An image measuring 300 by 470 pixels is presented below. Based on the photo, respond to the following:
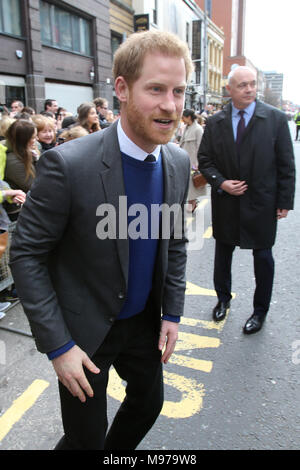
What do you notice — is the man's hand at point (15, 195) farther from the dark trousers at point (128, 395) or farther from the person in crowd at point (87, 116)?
the dark trousers at point (128, 395)

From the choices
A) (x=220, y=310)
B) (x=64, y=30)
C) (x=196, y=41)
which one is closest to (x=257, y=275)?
(x=220, y=310)

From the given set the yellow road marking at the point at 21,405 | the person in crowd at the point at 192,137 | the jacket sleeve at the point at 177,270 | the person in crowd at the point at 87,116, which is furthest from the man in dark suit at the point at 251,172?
the person in crowd at the point at 192,137

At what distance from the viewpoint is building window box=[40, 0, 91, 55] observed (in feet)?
54.7

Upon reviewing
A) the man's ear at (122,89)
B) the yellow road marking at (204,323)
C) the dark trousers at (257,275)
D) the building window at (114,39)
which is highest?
the building window at (114,39)

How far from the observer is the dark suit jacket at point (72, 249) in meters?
1.35

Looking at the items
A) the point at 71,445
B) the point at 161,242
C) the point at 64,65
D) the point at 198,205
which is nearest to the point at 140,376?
the point at 71,445

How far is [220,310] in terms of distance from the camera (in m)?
3.76

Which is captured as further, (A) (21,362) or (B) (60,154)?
(A) (21,362)

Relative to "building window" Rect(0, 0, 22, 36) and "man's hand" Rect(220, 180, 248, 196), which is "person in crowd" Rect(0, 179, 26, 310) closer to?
"man's hand" Rect(220, 180, 248, 196)

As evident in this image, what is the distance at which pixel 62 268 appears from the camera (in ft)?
4.89

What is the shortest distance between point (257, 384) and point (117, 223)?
197 cm

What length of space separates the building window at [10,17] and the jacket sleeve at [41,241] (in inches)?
603

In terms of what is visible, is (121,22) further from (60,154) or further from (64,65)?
(60,154)

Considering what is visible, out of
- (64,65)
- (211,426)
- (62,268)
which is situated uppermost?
→ (64,65)
